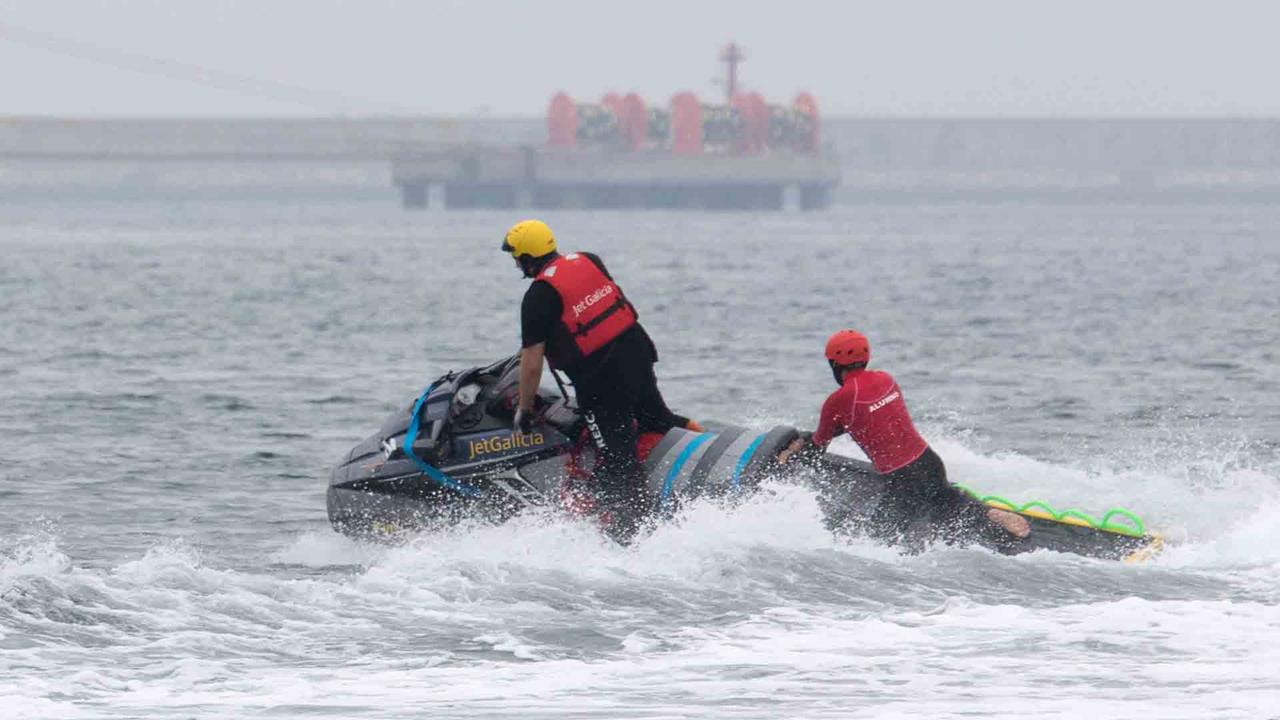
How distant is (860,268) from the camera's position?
66000mm

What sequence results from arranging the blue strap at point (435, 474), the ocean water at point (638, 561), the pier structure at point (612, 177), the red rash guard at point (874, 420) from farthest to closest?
1. the pier structure at point (612, 177)
2. the blue strap at point (435, 474)
3. the red rash guard at point (874, 420)
4. the ocean water at point (638, 561)

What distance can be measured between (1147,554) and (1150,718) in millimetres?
3836

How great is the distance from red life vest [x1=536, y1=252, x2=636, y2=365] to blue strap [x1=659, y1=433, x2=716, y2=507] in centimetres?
79

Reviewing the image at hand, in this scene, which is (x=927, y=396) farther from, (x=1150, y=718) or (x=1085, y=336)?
(x=1150, y=718)

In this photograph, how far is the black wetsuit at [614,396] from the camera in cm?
1182

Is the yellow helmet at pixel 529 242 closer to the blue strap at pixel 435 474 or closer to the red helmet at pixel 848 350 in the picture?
the blue strap at pixel 435 474

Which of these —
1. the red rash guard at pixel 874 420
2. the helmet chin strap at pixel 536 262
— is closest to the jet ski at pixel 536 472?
the red rash guard at pixel 874 420

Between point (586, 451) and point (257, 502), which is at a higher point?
point (586, 451)

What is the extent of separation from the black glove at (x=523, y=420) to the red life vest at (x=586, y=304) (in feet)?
1.08

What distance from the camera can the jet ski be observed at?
39.6 ft

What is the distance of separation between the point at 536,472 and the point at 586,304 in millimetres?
1116

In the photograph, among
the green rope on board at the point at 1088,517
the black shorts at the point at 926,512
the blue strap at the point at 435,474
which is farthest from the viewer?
the green rope on board at the point at 1088,517

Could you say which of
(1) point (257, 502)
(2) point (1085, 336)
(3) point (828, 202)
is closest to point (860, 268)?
(2) point (1085, 336)

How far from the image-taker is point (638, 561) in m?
11.7
